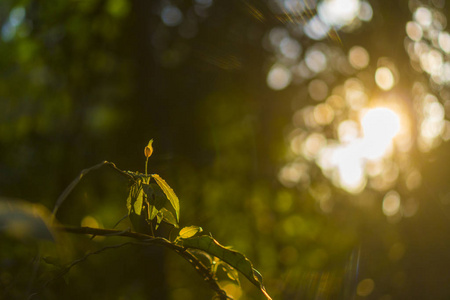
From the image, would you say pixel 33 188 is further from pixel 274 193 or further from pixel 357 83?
pixel 357 83

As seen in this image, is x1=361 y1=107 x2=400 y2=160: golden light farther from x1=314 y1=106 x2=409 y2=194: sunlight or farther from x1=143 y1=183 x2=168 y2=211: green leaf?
x1=143 y1=183 x2=168 y2=211: green leaf

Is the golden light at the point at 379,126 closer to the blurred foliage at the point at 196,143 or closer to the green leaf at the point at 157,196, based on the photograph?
the blurred foliage at the point at 196,143

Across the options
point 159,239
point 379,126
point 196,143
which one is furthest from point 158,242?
point 379,126

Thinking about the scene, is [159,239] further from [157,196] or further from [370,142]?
[370,142]

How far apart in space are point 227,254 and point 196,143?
3656 mm

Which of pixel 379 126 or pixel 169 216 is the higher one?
pixel 379 126

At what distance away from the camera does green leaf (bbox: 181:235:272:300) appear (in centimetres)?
48

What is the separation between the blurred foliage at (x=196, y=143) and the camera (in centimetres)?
291

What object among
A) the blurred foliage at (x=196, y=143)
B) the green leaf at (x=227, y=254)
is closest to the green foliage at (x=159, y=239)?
the green leaf at (x=227, y=254)

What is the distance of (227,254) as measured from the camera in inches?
19.7

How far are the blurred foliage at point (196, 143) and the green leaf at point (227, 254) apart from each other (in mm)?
716

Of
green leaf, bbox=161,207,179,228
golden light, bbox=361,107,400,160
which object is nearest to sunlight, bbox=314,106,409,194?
golden light, bbox=361,107,400,160

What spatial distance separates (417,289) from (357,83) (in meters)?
2.79

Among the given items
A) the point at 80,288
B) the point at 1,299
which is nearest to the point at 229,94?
the point at 80,288
